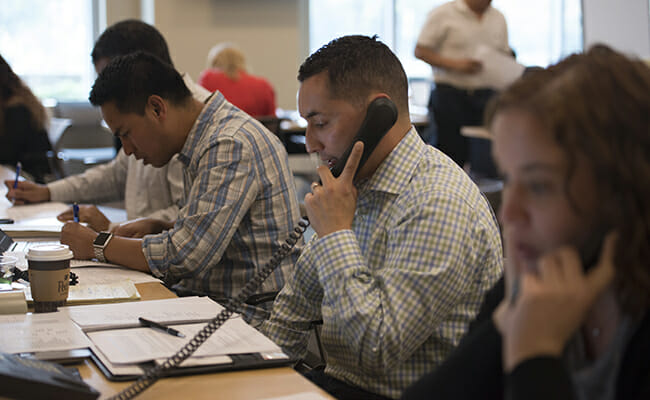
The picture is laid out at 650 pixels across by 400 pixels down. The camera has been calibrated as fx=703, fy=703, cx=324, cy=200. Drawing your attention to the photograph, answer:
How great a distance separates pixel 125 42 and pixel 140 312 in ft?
6.31

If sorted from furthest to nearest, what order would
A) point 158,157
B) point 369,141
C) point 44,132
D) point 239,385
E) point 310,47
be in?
point 310,47 → point 44,132 → point 158,157 → point 369,141 → point 239,385

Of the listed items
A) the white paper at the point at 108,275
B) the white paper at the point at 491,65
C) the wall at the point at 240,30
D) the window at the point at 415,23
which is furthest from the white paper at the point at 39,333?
the window at the point at 415,23

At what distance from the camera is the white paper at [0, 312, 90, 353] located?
3.97 ft

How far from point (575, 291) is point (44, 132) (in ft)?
13.6

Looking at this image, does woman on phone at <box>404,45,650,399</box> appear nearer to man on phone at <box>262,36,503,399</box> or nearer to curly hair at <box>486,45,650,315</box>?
curly hair at <box>486,45,650,315</box>

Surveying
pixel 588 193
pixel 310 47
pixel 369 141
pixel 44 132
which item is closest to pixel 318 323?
pixel 369 141

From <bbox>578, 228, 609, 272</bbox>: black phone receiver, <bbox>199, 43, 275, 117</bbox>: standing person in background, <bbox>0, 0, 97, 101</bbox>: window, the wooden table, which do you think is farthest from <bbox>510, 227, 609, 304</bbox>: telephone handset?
<bbox>0, 0, 97, 101</bbox>: window

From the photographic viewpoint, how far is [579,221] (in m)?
0.78

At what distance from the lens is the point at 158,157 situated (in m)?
2.28

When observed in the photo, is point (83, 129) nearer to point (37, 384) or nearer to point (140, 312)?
point (140, 312)

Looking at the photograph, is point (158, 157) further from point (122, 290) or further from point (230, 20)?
point (230, 20)

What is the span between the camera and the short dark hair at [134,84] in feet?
7.20

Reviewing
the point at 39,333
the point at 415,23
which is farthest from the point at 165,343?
the point at 415,23

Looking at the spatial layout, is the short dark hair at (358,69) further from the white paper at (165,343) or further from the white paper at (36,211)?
the white paper at (36,211)
